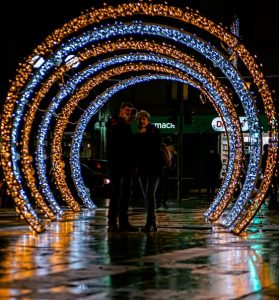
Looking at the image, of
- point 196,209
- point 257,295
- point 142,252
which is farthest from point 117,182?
point 196,209

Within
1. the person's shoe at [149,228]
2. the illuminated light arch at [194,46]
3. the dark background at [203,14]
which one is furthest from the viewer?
the dark background at [203,14]

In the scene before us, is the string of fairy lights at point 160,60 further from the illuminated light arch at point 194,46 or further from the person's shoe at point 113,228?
the person's shoe at point 113,228

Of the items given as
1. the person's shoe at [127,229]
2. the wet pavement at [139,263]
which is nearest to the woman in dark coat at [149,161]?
the person's shoe at [127,229]

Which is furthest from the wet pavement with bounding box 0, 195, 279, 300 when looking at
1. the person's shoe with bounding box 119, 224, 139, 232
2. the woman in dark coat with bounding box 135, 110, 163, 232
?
the woman in dark coat with bounding box 135, 110, 163, 232

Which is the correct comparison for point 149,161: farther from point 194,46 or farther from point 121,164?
point 194,46

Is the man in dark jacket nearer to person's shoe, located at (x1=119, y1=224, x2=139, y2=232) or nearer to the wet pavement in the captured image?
person's shoe, located at (x1=119, y1=224, x2=139, y2=232)

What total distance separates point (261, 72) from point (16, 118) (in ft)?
14.0

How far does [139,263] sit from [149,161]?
5.29m

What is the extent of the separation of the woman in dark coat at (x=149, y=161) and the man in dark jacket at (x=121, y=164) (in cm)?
20

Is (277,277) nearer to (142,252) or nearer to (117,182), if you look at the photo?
(142,252)

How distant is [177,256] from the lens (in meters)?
12.8

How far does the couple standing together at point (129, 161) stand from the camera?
17.1 meters

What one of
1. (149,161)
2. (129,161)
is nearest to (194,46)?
(149,161)

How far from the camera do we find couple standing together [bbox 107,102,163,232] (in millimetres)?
17062
